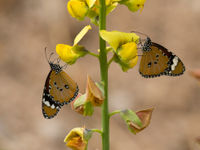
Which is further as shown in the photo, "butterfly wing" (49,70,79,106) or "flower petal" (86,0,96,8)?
"butterfly wing" (49,70,79,106)

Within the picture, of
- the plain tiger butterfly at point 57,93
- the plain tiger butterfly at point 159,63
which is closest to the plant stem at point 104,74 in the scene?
the plain tiger butterfly at point 57,93

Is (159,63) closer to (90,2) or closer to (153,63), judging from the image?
(153,63)

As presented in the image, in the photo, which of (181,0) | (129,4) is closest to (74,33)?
(181,0)

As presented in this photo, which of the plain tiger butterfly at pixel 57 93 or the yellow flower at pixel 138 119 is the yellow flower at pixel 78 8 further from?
the yellow flower at pixel 138 119

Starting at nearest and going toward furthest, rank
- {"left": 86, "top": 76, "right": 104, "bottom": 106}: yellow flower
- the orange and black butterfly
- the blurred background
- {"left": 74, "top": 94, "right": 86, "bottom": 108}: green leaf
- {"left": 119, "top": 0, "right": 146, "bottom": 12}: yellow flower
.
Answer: {"left": 86, "top": 76, "right": 104, "bottom": 106}: yellow flower, {"left": 74, "top": 94, "right": 86, "bottom": 108}: green leaf, {"left": 119, "top": 0, "right": 146, "bottom": 12}: yellow flower, the orange and black butterfly, the blurred background

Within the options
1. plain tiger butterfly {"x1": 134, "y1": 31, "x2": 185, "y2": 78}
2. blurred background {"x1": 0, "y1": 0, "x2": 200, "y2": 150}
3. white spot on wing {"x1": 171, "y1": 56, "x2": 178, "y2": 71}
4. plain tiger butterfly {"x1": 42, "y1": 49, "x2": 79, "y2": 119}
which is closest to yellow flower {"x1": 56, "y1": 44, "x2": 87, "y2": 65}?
plain tiger butterfly {"x1": 42, "y1": 49, "x2": 79, "y2": 119}

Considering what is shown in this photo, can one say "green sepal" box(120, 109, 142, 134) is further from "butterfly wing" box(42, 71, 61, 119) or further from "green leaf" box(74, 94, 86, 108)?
"butterfly wing" box(42, 71, 61, 119)

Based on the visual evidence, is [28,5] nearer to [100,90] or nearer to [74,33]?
[74,33]

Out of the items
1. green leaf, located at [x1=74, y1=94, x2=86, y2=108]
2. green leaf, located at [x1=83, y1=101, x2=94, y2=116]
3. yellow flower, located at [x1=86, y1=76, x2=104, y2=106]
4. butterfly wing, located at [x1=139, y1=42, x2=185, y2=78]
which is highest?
butterfly wing, located at [x1=139, y1=42, x2=185, y2=78]
